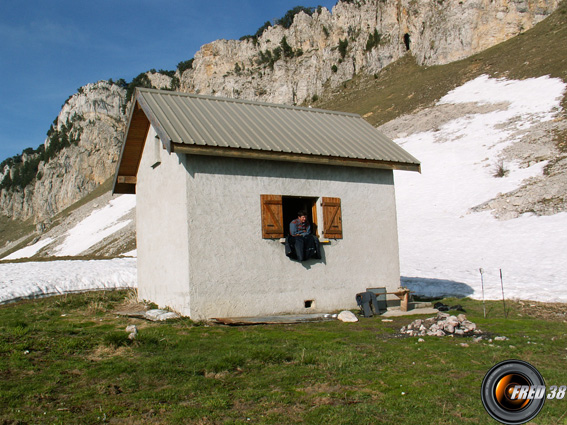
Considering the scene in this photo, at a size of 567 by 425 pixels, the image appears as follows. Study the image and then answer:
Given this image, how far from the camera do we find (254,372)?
7.05 meters

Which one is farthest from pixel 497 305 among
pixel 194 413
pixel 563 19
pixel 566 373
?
pixel 563 19

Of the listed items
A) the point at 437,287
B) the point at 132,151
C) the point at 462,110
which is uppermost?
the point at 462,110

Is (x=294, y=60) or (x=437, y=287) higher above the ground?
(x=294, y=60)

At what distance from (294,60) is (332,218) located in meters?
90.6

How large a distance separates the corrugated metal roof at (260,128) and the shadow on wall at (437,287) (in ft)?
14.7

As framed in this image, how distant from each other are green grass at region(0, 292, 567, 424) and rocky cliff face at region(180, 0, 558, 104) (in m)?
61.9

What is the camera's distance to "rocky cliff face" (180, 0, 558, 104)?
62.8 m

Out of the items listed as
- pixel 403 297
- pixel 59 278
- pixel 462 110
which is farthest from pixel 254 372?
pixel 462 110

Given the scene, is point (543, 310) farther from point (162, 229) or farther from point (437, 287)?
point (162, 229)

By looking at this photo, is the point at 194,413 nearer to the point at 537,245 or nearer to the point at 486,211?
the point at 537,245

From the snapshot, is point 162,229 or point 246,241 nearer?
point 246,241

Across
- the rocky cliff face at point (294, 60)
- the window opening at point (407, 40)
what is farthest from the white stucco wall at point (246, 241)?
the window opening at point (407, 40)

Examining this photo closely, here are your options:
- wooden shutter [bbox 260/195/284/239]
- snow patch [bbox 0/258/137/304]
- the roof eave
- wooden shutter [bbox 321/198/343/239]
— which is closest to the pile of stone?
wooden shutter [bbox 321/198/343/239]

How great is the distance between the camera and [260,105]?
1546 centimetres
